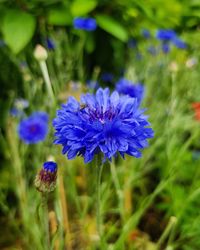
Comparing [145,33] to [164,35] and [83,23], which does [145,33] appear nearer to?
[164,35]

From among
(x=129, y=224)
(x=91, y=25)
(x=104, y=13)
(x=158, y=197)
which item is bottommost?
(x=129, y=224)

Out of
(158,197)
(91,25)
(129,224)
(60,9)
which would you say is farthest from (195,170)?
(60,9)

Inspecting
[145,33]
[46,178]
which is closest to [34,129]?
[46,178]

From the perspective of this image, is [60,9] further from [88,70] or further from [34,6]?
[88,70]

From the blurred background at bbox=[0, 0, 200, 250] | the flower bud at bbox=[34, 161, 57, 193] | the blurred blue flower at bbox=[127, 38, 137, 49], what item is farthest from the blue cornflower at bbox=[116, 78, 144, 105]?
the blurred blue flower at bbox=[127, 38, 137, 49]

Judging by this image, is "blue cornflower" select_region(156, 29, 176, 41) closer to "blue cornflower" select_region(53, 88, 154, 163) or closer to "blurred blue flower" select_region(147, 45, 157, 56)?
"blurred blue flower" select_region(147, 45, 157, 56)

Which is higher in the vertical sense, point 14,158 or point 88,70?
point 88,70
